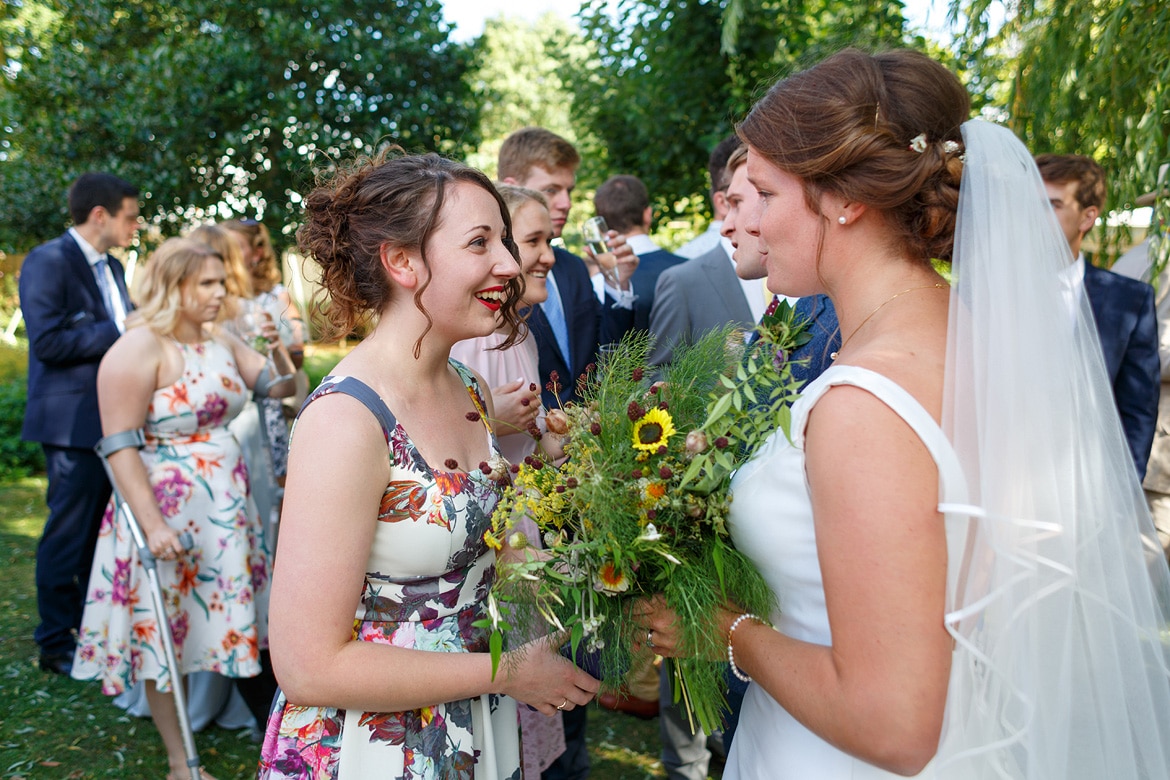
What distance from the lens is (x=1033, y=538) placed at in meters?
1.60

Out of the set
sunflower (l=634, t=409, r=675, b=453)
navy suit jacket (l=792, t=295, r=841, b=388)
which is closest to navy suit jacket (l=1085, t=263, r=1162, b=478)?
navy suit jacket (l=792, t=295, r=841, b=388)

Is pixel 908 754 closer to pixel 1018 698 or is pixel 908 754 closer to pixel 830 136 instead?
pixel 1018 698

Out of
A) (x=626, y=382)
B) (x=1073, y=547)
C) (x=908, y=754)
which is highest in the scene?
(x=626, y=382)

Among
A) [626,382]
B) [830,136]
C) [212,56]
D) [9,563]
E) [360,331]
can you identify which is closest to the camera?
[830,136]

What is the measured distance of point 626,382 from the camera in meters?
1.97

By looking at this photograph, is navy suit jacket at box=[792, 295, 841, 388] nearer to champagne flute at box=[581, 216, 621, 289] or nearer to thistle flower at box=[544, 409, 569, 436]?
thistle flower at box=[544, 409, 569, 436]

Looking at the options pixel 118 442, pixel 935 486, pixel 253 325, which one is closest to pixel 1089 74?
pixel 935 486

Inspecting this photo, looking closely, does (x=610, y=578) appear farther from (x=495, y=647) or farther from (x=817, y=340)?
(x=817, y=340)

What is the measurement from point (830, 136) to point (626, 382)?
2.29 ft

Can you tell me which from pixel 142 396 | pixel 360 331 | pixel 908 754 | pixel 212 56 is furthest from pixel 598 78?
pixel 908 754

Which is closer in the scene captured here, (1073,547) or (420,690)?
(1073,547)

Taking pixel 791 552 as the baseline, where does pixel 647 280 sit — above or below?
above

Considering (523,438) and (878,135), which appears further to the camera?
(523,438)

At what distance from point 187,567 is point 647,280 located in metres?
3.26
